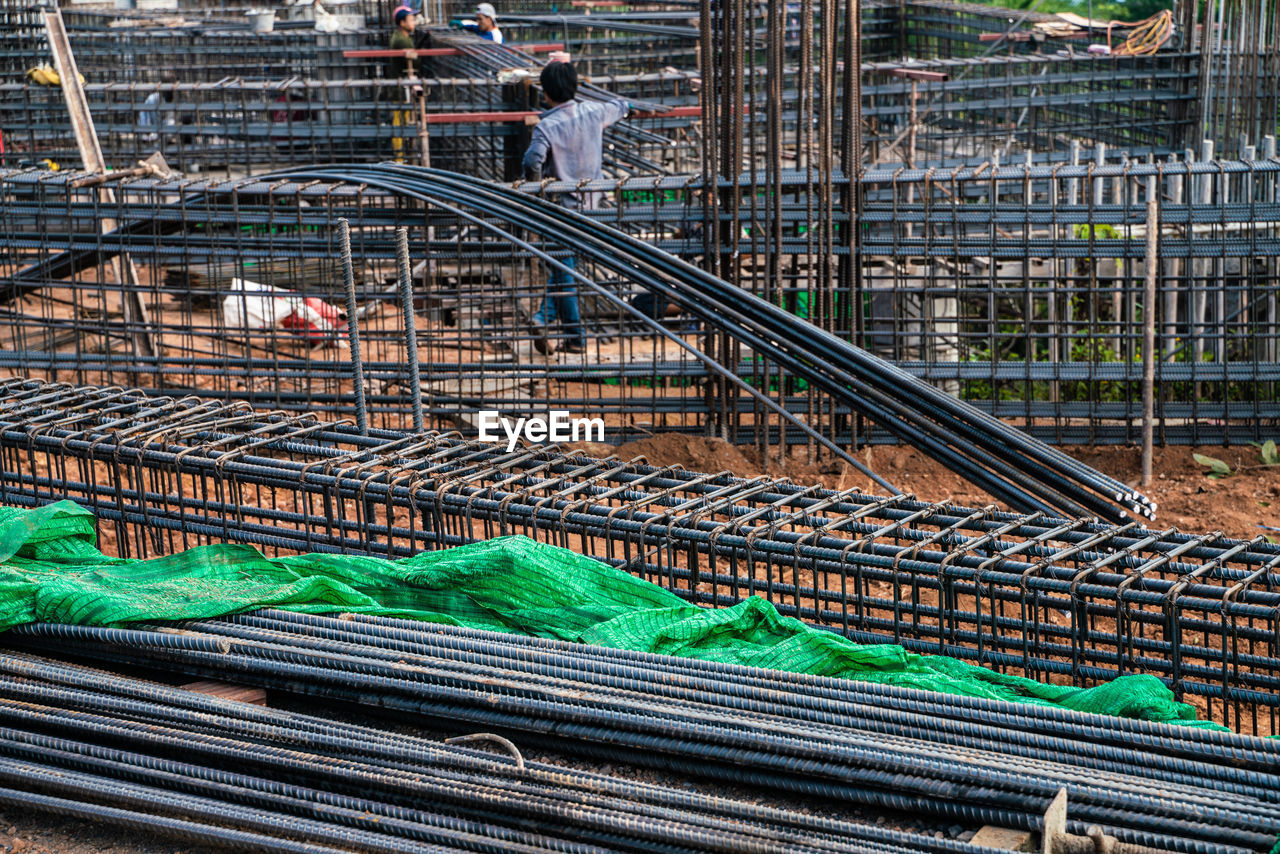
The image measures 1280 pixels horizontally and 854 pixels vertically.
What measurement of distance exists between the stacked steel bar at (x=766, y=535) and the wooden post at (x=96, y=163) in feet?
10.8

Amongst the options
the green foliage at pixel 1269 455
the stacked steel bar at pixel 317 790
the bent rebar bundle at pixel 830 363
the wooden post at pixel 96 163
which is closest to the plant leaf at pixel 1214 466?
the green foliage at pixel 1269 455

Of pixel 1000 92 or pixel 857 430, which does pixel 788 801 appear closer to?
pixel 857 430

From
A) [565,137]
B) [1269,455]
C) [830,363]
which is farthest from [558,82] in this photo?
[1269,455]

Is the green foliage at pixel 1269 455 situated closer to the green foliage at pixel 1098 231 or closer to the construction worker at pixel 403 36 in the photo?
the green foliage at pixel 1098 231

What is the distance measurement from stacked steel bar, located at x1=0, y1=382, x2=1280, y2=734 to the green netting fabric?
1.29 ft

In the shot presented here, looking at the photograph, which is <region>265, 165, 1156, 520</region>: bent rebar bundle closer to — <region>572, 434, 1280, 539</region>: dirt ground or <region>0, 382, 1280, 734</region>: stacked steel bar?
<region>0, 382, 1280, 734</region>: stacked steel bar

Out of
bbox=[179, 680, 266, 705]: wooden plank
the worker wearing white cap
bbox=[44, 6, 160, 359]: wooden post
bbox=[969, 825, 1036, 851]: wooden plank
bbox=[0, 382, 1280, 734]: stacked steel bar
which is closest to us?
bbox=[969, 825, 1036, 851]: wooden plank

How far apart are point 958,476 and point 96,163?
23.3 ft

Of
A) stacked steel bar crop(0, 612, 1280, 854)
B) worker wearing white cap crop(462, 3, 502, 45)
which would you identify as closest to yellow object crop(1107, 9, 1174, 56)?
worker wearing white cap crop(462, 3, 502, 45)

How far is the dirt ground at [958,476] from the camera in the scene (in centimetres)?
866

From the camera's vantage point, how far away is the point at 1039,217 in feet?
30.9

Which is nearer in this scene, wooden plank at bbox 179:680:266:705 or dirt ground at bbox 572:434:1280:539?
wooden plank at bbox 179:680:266:705

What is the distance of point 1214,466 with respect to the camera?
9086 millimetres

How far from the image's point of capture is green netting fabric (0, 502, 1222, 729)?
4.45 meters
